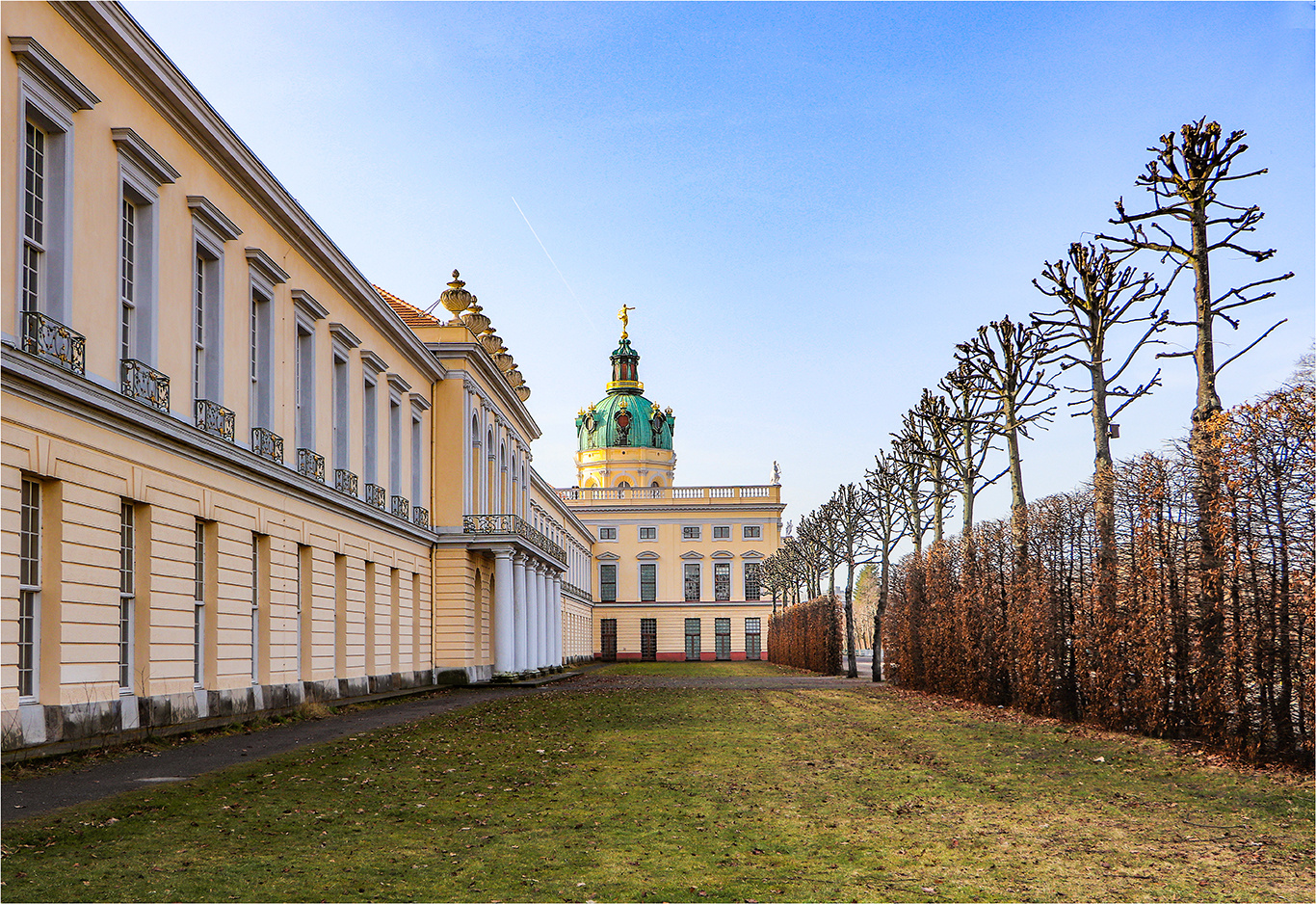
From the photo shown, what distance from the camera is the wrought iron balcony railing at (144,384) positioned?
16516 mm

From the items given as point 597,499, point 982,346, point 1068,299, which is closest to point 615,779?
point 1068,299

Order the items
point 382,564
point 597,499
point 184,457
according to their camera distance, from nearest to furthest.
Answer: point 184,457, point 382,564, point 597,499

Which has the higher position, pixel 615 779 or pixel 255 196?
pixel 255 196

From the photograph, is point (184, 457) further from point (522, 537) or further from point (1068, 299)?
point (522, 537)

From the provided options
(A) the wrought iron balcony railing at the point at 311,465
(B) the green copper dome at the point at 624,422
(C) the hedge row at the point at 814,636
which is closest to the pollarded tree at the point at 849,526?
(C) the hedge row at the point at 814,636

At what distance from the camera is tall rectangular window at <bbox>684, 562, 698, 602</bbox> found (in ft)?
319

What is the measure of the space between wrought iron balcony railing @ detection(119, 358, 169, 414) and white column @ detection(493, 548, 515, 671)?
70.8ft

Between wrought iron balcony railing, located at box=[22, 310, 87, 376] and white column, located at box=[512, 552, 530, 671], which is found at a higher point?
wrought iron balcony railing, located at box=[22, 310, 87, 376]

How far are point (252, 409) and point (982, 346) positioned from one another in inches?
634

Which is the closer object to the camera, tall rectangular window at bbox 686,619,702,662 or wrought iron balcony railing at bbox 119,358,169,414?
wrought iron balcony railing at bbox 119,358,169,414

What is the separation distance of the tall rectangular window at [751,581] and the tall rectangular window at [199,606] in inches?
3098

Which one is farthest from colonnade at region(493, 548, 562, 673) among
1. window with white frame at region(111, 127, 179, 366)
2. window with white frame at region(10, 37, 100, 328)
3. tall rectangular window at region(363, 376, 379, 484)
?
window with white frame at region(10, 37, 100, 328)

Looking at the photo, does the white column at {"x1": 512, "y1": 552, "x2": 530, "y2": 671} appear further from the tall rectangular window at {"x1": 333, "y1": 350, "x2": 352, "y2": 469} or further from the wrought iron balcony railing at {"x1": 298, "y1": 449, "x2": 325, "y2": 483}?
the wrought iron balcony railing at {"x1": 298, "y1": 449, "x2": 325, "y2": 483}

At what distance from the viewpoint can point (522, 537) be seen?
40000mm
